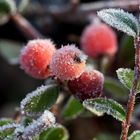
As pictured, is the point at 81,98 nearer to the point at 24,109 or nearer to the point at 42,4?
the point at 24,109

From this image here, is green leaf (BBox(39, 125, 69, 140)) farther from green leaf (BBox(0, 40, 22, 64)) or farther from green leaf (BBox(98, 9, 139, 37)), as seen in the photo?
green leaf (BBox(0, 40, 22, 64))

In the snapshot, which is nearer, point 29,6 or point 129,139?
point 129,139

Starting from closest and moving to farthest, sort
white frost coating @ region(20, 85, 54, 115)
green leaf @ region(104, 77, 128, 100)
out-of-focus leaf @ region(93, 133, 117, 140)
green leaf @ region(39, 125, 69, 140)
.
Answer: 1. white frost coating @ region(20, 85, 54, 115)
2. green leaf @ region(39, 125, 69, 140)
3. green leaf @ region(104, 77, 128, 100)
4. out-of-focus leaf @ region(93, 133, 117, 140)

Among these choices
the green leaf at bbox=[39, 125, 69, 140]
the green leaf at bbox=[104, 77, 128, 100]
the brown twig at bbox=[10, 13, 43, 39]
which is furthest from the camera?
the brown twig at bbox=[10, 13, 43, 39]

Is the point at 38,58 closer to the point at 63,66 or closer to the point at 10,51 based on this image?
the point at 63,66

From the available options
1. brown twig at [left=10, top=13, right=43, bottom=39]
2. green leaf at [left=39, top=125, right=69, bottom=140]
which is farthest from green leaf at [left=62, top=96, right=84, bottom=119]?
brown twig at [left=10, top=13, right=43, bottom=39]

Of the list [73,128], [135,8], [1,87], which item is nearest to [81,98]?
[135,8]

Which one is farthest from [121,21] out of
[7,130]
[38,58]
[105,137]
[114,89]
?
[105,137]
